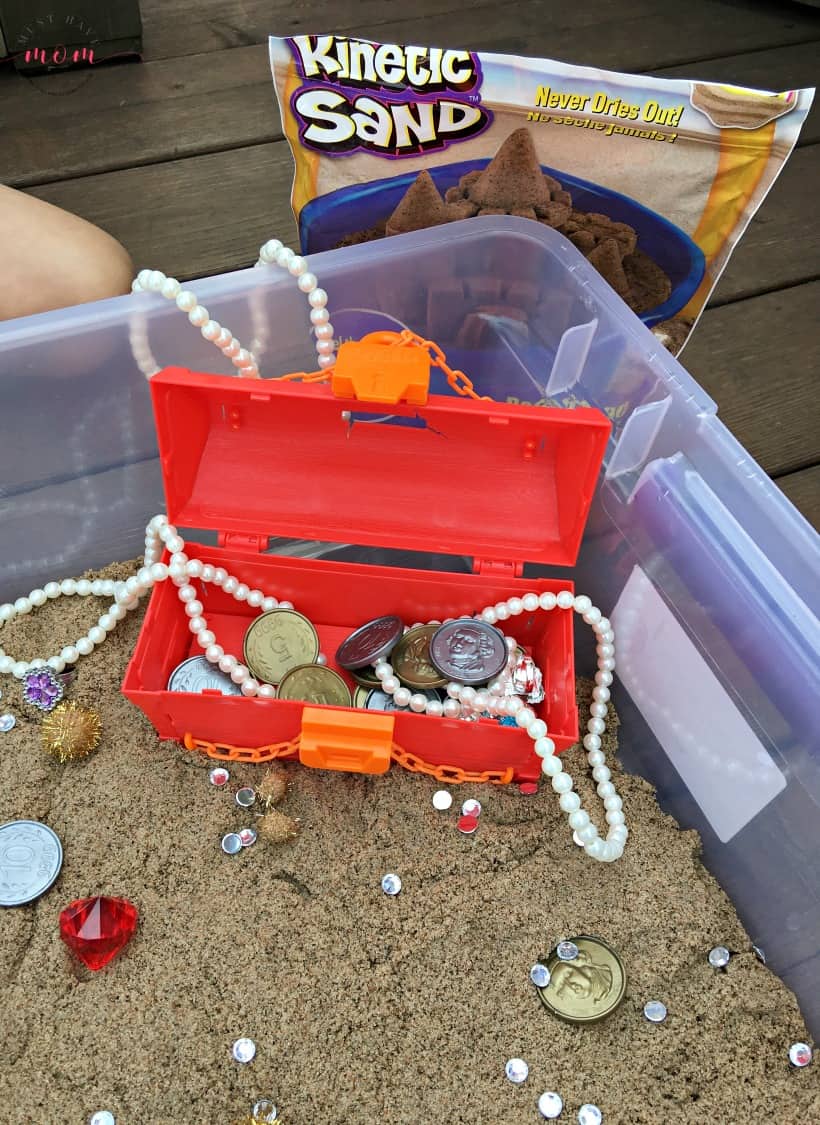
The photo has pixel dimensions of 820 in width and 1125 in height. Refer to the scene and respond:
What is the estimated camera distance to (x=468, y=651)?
2.93 feet

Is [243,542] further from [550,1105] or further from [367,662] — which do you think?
[550,1105]

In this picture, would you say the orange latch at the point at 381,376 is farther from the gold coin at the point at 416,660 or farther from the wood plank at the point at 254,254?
the wood plank at the point at 254,254

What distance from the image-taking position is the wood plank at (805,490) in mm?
1065

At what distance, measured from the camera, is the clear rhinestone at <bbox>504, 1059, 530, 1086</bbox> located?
72 cm

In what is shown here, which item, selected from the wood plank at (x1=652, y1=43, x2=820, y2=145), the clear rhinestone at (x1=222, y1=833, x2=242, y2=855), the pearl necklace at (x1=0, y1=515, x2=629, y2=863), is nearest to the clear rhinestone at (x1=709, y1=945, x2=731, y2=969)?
the pearl necklace at (x1=0, y1=515, x2=629, y2=863)

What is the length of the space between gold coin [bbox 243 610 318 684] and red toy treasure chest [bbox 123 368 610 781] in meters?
0.04

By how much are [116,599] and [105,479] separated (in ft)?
0.44

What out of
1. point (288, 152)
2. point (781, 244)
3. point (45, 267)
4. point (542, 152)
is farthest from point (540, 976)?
point (288, 152)

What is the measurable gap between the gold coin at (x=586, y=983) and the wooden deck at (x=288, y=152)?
1.93ft

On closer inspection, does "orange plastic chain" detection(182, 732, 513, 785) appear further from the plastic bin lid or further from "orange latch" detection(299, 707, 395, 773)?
the plastic bin lid

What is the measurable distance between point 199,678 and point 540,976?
437 millimetres

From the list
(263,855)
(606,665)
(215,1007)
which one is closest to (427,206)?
(606,665)

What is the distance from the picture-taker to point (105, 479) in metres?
0.96

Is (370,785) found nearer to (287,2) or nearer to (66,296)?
(66,296)
